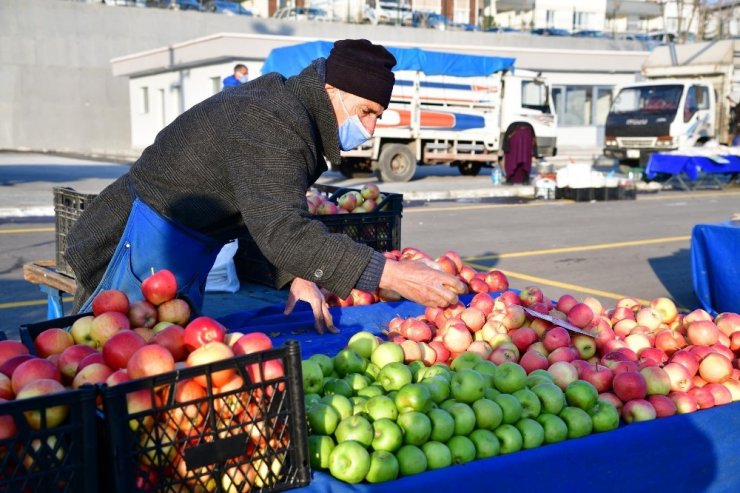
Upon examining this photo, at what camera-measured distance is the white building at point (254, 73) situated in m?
30.2

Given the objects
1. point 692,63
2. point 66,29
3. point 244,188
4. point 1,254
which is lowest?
point 1,254

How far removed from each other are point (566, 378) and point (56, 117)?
3901 cm

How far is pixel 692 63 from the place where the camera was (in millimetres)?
24906

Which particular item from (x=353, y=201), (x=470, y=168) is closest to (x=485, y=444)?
(x=353, y=201)

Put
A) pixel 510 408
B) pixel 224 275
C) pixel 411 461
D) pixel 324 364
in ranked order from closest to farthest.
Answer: pixel 411 461, pixel 510 408, pixel 324 364, pixel 224 275

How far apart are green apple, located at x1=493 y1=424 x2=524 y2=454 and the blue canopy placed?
53.6 feet

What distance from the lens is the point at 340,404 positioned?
280 centimetres

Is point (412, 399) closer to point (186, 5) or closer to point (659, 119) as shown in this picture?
point (659, 119)

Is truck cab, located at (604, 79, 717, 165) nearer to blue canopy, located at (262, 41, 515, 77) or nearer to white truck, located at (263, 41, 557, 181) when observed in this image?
white truck, located at (263, 41, 557, 181)

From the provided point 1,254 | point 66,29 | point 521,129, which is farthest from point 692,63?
point 66,29

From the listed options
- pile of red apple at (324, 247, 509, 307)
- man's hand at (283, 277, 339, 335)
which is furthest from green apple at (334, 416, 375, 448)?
pile of red apple at (324, 247, 509, 307)

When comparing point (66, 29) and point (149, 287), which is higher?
point (66, 29)

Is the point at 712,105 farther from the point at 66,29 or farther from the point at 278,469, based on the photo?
the point at 66,29

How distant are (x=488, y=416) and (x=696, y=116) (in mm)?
22134
